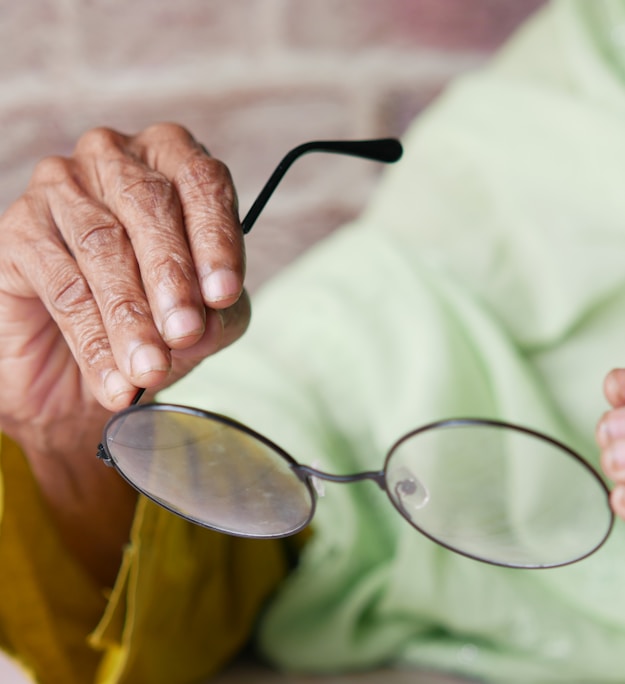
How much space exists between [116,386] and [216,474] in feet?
0.35

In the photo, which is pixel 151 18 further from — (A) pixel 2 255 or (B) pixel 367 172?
(A) pixel 2 255

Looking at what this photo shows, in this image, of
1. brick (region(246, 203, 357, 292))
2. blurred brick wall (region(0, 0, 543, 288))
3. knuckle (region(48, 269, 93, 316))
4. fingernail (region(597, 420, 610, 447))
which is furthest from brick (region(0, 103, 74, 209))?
fingernail (region(597, 420, 610, 447))

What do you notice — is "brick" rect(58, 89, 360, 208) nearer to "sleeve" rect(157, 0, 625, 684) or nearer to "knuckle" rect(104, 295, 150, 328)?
"sleeve" rect(157, 0, 625, 684)

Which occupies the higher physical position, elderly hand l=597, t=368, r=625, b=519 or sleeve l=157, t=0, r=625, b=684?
elderly hand l=597, t=368, r=625, b=519

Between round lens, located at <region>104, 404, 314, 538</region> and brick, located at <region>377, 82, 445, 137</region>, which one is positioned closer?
round lens, located at <region>104, 404, 314, 538</region>

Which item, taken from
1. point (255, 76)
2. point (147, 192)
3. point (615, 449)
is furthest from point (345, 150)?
point (255, 76)

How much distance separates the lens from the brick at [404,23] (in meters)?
0.89

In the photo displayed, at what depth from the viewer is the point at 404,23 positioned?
93 cm

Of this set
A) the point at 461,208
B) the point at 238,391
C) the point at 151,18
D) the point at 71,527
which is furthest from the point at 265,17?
the point at 71,527

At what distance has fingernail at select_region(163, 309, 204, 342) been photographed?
391mm

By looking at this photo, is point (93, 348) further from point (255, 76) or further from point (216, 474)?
point (255, 76)

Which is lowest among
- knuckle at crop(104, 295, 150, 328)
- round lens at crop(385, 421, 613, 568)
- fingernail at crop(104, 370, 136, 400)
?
round lens at crop(385, 421, 613, 568)

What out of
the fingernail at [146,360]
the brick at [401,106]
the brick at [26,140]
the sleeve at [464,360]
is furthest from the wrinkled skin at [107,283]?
the brick at [401,106]

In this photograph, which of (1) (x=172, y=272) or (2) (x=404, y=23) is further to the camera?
(2) (x=404, y=23)
